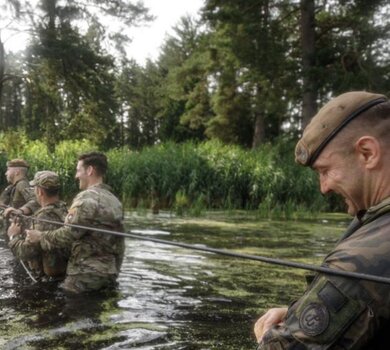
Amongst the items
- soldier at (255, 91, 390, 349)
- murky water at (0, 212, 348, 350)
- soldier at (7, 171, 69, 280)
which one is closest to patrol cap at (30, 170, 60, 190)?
soldier at (7, 171, 69, 280)

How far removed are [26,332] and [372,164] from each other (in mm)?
3664

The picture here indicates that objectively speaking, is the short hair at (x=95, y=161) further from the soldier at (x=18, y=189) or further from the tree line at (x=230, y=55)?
the tree line at (x=230, y=55)

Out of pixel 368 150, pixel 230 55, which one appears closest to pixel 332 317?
pixel 368 150

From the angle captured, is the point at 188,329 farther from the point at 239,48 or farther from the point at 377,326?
the point at 239,48

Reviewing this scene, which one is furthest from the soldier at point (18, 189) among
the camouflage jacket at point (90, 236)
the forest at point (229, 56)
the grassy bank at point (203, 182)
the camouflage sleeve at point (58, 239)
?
the forest at point (229, 56)

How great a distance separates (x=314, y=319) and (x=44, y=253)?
5.21 m

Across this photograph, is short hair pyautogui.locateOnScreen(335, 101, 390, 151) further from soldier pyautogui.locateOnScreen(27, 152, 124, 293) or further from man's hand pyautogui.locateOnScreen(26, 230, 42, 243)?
man's hand pyautogui.locateOnScreen(26, 230, 42, 243)

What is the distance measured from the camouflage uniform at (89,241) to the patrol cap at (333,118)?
4.12m

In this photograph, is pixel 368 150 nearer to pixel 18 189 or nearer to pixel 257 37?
pixel 18 189

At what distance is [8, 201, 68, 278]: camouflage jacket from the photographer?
6.08m

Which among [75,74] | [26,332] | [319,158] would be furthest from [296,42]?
[319,158]

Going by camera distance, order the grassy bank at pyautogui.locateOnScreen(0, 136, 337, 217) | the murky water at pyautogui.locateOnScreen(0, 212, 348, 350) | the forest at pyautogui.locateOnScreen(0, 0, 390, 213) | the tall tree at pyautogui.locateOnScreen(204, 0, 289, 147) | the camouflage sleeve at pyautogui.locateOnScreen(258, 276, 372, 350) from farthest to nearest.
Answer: the tall tree at pyautogui.locateOnScreen(204, 0, 289, 147)
the forest at pyautogui.locateOnScreen(0, 0, 390, 213)
the grassy bank at pyautogui.locateOnScreen(0, 136, 337, 217)
the murky water at pyautogui.locateOnScreen(0, 212, 348, 350)
the camouflage sleeve at pyautogui.locateOnScreen(258, 276, 372, 350)

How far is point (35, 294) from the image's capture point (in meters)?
5.65

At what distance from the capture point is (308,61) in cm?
2117
